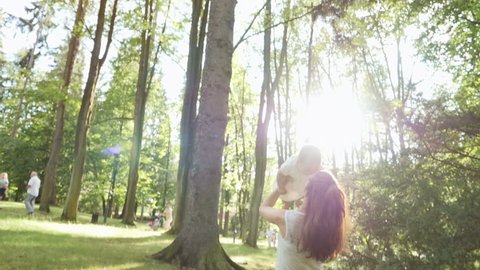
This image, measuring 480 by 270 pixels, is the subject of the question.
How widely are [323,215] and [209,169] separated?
6586mm

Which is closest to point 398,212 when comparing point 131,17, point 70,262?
point 70,262

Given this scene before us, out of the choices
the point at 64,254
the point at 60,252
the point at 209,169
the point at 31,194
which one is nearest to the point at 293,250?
the point at 209,169

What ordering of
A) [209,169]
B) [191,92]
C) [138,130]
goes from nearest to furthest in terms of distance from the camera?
[209,169]
[191,92]
[138,130]

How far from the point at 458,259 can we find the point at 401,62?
21.6 metres

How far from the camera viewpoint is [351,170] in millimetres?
8867

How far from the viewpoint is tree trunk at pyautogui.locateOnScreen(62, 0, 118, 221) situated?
15609 mm

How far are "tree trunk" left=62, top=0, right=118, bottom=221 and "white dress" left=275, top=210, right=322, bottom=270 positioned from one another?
47.5 feet

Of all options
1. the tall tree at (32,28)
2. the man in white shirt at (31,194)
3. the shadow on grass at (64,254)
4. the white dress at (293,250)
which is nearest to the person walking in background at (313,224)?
the white dress at (293,250)

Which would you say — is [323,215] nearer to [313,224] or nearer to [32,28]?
[313,224]

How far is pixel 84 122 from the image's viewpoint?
16469mm

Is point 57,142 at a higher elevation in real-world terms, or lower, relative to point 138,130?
lower

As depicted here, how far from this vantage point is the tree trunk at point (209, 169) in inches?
341

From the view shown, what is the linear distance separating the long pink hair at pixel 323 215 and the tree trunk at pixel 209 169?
21.0 feet

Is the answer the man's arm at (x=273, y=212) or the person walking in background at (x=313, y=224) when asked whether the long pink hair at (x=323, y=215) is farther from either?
the man's arm at (x=273, y=212)
